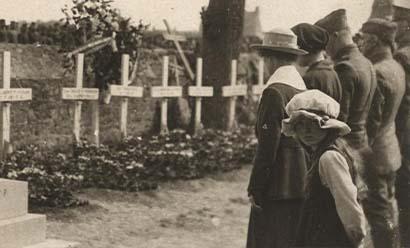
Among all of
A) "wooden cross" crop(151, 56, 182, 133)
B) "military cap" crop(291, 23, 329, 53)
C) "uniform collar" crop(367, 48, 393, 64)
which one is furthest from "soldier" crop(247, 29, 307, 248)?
"wooden cross" crop(151, 56, 182, 133)

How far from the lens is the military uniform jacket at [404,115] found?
595 cm

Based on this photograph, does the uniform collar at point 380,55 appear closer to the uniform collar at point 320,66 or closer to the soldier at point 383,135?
the soldier at point 383,135

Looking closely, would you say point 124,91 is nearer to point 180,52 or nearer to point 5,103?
point 5,103

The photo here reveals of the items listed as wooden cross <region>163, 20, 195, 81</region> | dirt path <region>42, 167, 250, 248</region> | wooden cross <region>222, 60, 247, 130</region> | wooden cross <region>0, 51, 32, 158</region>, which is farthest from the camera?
wooden cross <region>163, 20, 195, 81</region>

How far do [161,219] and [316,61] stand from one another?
8.98 feet

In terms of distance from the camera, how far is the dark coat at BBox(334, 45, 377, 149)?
500 cm

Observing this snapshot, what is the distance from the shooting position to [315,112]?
11.1 feet

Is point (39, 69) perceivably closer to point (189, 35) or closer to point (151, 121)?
point (151, 121)

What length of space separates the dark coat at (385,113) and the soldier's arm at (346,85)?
1.48ft

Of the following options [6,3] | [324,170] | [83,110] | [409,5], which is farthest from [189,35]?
[324,170]

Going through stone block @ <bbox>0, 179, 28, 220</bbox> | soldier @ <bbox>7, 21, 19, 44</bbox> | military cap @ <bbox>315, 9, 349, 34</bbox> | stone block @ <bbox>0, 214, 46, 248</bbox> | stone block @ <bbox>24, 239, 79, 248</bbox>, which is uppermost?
military cap @ <bbox>315, 9, 349, 34</bbox>

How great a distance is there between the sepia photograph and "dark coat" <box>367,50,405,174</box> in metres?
0.01

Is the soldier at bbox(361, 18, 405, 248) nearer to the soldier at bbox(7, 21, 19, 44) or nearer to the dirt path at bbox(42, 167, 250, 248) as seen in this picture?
the dirt path at bbox(42, 167, 250, 248)

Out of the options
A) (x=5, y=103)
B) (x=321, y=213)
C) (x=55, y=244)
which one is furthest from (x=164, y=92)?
(x=321, y=213)
